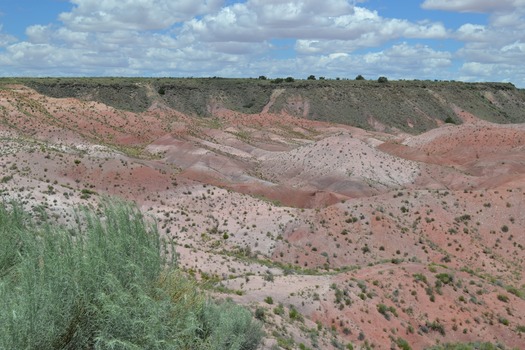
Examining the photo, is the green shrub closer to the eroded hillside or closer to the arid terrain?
the arid terrain

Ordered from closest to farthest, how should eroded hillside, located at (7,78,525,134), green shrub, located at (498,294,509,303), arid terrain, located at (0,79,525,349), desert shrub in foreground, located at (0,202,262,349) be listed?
desert shrub in foreground, located at (0,202,262,349) < arid terrain, located at (0,79,525,349) < green shrub, located at (498,294,509,303) < eroded hillside, located at (7,78,525,134)

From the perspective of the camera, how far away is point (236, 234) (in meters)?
42.4

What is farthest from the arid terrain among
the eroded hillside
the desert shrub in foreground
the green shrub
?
the eroded hillside

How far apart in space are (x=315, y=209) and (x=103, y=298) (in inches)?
1396

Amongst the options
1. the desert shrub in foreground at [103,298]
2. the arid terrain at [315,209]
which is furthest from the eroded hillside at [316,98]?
the desert shrub in foreground at [103,298]

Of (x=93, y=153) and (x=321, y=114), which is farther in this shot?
(x=321, y=114)

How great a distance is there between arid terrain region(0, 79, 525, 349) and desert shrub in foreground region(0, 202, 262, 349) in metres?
4.42

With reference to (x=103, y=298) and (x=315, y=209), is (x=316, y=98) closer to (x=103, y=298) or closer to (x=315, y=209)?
(x=315, y=209)

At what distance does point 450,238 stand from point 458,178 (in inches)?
1047

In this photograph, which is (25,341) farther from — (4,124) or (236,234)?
(4,124)

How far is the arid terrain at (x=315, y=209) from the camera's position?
27359 mm

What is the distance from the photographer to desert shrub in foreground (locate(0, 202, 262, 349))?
1166cm

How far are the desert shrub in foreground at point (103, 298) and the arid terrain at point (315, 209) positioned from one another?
442 centimetres

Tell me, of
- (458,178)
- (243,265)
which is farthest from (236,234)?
(458,178)
